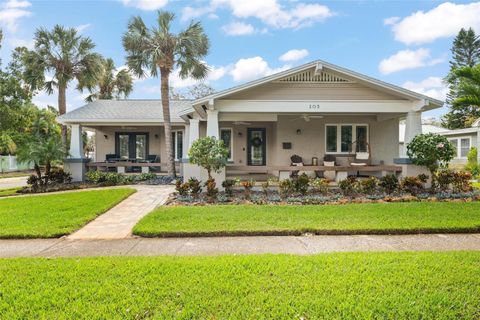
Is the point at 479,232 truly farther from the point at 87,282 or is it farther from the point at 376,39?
the point at 376,39

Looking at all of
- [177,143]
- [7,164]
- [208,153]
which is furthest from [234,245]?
[7,164]

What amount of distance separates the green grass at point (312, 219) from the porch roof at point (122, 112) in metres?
7.52

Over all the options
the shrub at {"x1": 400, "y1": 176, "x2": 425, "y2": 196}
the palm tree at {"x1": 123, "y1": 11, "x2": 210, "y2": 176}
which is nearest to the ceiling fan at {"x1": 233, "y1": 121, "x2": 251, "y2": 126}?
the palm tree at {"x1": 123, "y1": 11, "x2": 210, "y2": 176}

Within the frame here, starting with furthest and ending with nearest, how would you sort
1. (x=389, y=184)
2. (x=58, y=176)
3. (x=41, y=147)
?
(x=58, y=176)
(x=41, y=147)
(x=389, y=184)

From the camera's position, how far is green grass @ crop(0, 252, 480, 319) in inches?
122

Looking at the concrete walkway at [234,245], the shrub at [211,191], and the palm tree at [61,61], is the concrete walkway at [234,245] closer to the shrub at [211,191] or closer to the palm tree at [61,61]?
the shrub at [211,191]

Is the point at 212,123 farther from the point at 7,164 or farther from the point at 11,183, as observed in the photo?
the point at 7,164

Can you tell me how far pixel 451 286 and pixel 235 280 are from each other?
99.8 inches

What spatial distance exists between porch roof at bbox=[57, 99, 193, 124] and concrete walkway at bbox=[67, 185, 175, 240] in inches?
180

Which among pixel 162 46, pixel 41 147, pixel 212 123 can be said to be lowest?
pixel 41 147

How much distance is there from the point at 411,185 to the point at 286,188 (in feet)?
13.2

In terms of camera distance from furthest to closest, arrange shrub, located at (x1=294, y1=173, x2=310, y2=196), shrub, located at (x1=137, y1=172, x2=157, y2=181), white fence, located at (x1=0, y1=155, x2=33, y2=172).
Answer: white fence, located at (x1=0, y1=155, x2=33, y2=172), shrub, located at (x1=137, y1=172, x2=157, y2=181), shrub, located at (x1=294, y1=173, x2=310, y2=196)

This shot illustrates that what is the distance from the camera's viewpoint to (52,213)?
26.0ft

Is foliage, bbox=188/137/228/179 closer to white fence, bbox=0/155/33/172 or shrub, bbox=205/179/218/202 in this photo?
shrub, bbox=205/179/218/202
